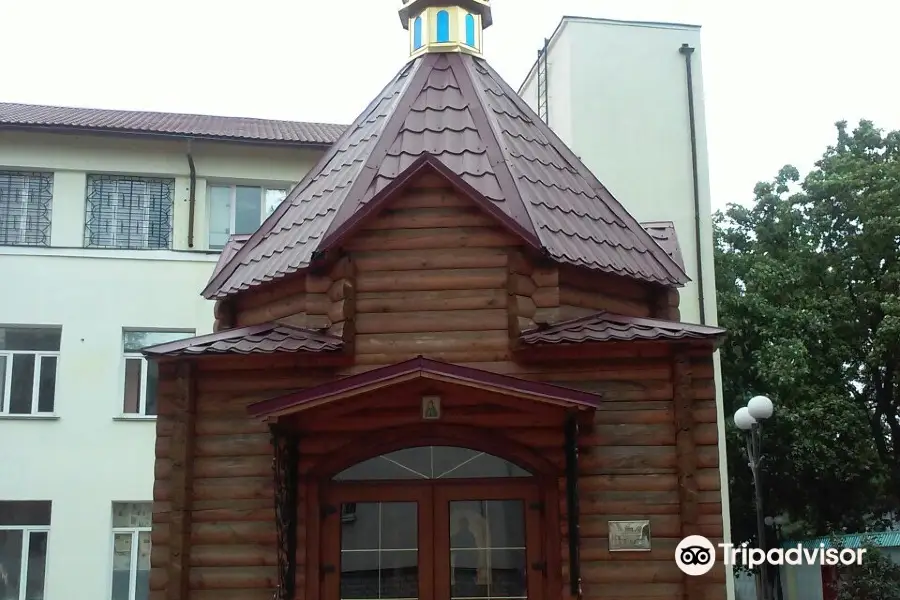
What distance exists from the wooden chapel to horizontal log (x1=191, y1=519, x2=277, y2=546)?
0.6 inches

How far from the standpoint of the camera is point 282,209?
31.2 feet

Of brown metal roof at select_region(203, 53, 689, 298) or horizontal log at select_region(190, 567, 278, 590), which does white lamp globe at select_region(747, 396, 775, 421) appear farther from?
horizontal log at select_region(190, 567, 278, 590)

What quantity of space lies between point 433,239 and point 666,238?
2.91 metres

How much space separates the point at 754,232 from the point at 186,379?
21727 millimetres

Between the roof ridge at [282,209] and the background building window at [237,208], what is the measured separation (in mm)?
8200

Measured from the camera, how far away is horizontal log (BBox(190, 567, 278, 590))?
7281mm

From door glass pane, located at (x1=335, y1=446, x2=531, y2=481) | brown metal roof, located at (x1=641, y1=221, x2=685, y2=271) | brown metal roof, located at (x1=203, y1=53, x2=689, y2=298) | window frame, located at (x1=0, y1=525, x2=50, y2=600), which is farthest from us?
window frame, located at (x1=0, y1=525, x2=50, y2=600)

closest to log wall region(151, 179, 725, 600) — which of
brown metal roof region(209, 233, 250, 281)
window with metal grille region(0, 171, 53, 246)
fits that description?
brown metal roof region(209, 233, 250, 281)

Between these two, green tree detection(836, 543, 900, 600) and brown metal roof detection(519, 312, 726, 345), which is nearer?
brown metal roof detection(519, 312, 726, 345)

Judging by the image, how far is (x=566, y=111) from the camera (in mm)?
17453

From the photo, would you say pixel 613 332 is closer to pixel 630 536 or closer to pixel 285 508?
pixel 630 536

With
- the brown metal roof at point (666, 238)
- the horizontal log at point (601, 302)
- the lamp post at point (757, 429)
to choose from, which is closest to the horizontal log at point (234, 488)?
the horizontal log at point (601, 302)

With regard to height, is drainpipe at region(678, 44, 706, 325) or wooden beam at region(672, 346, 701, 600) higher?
Answer: drainpipe at region(678, 44, 706, 325)

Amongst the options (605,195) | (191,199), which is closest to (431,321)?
(605,195)
